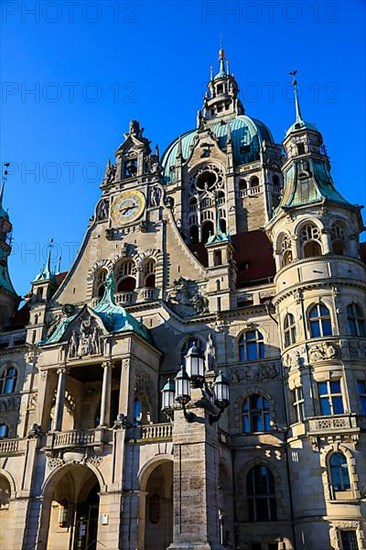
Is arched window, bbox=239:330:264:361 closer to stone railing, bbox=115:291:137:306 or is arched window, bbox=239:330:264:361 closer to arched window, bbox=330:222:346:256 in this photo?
arched window, bbox=330:222:346:256

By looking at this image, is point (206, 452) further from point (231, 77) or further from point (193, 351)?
point (231, 77)

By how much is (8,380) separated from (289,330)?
19.3 metres

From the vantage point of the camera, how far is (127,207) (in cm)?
3994

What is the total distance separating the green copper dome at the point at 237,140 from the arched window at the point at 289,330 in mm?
31274

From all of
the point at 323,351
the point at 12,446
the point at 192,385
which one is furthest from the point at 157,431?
the point at 323,351

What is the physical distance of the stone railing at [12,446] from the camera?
29609 mm

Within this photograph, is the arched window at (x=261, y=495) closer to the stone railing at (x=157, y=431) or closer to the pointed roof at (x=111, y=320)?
the stone railing at (x=157, y=431)

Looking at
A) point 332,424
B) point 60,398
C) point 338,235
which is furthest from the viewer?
point 338,235

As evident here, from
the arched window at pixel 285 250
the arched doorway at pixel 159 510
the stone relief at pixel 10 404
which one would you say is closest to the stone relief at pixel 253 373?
the arched doorway at pixel 159 510

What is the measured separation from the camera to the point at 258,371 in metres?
30.8

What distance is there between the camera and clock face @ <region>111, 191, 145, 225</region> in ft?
129

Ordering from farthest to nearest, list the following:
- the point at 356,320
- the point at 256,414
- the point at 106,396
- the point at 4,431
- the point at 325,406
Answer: the point at 4,431 < the point at 256,414 < the point at 356,320 < the point at 106,396 < the point at 325,406

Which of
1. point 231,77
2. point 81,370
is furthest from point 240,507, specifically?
point 231,77

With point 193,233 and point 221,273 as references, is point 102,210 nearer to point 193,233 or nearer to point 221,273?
point 221,273
